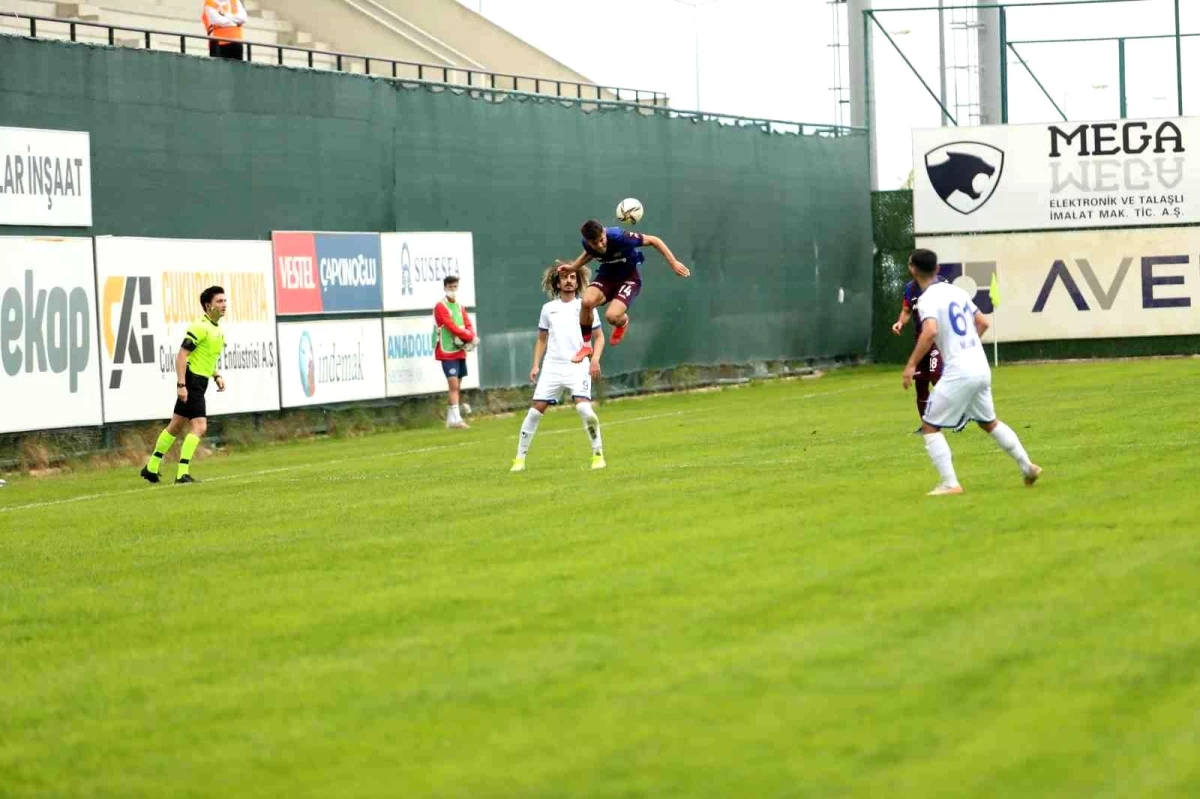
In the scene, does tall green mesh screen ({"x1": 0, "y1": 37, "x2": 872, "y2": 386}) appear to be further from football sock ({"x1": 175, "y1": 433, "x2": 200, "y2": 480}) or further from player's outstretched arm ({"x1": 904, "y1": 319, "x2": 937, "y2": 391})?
player's outstretched arm ({"x1": 904, "y1": 319, "x2": 937, "y2": 391})

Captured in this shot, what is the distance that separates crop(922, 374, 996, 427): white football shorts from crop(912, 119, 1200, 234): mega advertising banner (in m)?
27.7

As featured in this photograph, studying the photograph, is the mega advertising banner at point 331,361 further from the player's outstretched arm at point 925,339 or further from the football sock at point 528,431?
the player's outstretched arm at point 925,339

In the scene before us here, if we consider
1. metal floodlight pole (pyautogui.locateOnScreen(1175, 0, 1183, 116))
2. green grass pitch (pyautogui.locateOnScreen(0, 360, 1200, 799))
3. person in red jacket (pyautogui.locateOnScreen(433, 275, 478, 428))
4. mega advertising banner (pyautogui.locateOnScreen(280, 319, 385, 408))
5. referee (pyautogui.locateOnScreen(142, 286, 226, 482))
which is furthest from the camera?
metal floodlight pole (pyautogui.locateOnScreen(1175, 0, 1183, 116))

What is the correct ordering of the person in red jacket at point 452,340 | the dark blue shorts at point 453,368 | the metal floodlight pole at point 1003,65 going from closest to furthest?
the person in red jacket at point 452,340 < the dark blue shorts at point 453,368 < the metal floodlight pole at point 1003,65

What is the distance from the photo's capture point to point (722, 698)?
7.93 meters

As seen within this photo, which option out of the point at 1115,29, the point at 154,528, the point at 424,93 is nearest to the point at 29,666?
the point at 154,528

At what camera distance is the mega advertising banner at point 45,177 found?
72.9 feet

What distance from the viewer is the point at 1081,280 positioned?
136 ft

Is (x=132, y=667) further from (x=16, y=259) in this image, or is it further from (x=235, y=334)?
(x=235, y=334)

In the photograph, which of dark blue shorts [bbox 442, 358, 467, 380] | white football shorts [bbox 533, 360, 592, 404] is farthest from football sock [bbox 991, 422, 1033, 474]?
dark blue shorts [bbox 442, 358, 467, 380]

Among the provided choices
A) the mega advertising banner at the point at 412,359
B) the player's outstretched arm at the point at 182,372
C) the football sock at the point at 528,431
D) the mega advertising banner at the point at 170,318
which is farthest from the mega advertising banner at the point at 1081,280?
the player's outstretched arm at the point at 182,372

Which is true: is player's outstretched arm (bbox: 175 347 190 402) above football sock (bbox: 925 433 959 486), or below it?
above

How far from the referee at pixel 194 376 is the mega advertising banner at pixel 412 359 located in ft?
26.1

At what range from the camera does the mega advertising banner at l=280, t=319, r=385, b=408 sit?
26984 mm
